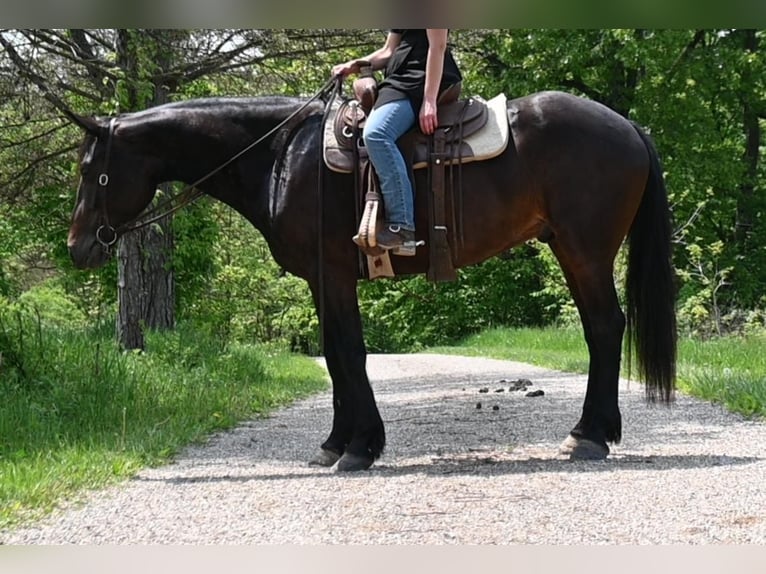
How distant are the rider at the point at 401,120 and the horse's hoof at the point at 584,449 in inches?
58.2

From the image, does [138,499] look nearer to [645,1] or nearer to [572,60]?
[645,1]

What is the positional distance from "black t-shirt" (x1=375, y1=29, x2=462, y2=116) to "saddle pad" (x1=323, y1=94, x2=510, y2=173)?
Result: 1.13 feet

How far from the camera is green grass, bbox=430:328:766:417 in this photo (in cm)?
816

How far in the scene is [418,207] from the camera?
5.92 meters

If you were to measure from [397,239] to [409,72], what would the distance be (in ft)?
3.13

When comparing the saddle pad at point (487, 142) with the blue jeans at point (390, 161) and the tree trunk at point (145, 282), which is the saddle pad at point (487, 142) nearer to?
the blue jeans at point (390, 161)

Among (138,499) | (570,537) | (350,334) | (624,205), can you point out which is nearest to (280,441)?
(350,334)

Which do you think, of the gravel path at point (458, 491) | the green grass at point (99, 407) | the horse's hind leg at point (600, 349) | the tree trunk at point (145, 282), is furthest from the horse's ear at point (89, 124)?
the tree trunk at point (145, 282)

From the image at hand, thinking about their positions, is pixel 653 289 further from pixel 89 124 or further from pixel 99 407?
pixel 99 407

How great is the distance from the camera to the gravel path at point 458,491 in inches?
149

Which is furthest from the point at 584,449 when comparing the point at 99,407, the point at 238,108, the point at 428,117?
Answer: the point at 99,407

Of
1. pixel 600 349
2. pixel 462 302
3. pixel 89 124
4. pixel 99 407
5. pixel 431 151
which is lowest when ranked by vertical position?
pixel 99 407

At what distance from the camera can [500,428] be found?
25.0 feet

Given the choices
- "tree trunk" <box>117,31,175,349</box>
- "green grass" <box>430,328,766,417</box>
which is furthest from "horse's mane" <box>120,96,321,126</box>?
"tree trunk" <box>117,31,175,349</box>
